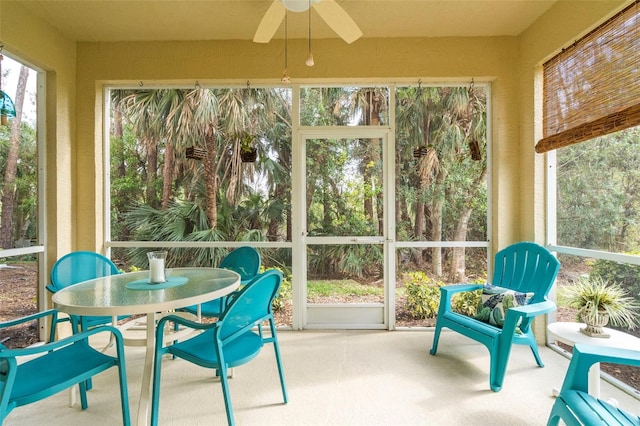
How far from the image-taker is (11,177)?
249cm

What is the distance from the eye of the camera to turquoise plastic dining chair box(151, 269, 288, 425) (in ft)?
4.74

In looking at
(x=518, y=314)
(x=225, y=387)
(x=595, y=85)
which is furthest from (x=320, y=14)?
(x=518, y=314)

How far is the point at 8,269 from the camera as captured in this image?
244 cm

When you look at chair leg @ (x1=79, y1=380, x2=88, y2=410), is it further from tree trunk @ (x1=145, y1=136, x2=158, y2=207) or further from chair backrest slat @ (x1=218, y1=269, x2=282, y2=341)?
tree trunk @ (x1=145, y1=136, x2=158, y2=207)

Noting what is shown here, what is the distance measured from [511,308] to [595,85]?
1702 millimetres

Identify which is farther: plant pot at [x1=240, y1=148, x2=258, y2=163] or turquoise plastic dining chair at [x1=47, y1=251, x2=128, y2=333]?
plant pot at [x1=240, y1=148, x2=258, y2=163]

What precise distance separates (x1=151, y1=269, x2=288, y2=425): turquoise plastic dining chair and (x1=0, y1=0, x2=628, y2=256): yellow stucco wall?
2.03 m

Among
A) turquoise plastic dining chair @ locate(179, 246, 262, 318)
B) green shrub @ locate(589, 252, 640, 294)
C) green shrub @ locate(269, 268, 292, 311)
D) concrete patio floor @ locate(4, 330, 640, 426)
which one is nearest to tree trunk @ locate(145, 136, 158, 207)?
turquoise plastic dining chair @ locate(179, 246, 262, 318)

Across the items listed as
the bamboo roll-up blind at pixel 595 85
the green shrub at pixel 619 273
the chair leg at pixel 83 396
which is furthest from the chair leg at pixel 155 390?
the bamboo roll-up blind at pixel 595 85

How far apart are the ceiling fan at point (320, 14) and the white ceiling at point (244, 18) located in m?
0.50

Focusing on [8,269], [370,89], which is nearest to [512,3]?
[370,89]

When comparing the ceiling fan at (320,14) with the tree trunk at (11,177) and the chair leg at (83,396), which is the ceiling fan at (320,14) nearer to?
the tree trunk at (11,177)

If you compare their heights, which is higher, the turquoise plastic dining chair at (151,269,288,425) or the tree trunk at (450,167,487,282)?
the tree trunk at (450,167,487,282)

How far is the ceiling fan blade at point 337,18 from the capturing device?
182cm
